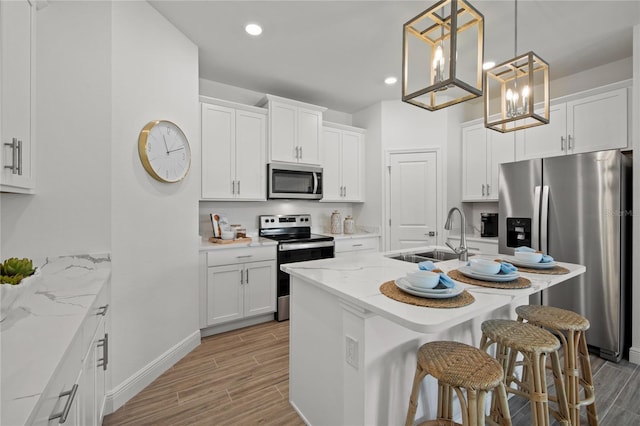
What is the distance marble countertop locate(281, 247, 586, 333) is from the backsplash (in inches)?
75.8

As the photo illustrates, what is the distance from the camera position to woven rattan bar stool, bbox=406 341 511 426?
1.10 metres

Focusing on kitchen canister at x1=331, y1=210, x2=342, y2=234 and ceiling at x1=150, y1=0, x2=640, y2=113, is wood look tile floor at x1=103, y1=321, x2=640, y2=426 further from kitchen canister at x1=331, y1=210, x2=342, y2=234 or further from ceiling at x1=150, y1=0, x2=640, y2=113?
ceiling at x1=150, y1=0, x2=640, y2=113

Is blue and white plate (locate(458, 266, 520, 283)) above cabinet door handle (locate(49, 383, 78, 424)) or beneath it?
above

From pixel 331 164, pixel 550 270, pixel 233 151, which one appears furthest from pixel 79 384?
pixel 331 164

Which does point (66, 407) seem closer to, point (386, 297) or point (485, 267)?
point (386, 297)

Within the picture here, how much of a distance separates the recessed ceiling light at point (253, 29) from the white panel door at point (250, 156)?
919 millimetres

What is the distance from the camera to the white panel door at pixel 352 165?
4277 millimetres

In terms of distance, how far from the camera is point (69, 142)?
69.3 inches

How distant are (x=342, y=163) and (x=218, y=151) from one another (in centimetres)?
179

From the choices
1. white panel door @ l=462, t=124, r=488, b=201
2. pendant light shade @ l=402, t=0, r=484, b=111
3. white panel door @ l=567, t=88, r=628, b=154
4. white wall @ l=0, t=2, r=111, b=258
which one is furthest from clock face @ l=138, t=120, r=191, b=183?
white panel door @ l=567, t=88, r=628, b=154

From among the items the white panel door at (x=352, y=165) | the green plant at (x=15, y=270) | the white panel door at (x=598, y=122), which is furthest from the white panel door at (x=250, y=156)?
the white panel door at (x=598, y=122)

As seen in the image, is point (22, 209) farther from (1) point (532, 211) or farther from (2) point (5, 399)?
(1) point (532, 211)

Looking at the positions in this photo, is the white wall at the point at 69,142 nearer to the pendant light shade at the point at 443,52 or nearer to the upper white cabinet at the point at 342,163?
the pendant light shade at the point at 443,52

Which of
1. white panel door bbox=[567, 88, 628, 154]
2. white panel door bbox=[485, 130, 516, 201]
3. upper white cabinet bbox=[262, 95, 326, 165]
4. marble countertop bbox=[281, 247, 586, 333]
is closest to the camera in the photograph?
marble countertop bbox=[281, 247, 586, 333]
